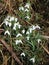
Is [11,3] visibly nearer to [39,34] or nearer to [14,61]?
[39,34]

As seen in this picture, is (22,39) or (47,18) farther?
(47,18)

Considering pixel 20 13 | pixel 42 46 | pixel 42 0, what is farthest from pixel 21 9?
pixel 42 46

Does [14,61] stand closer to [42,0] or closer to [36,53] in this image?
[36,53]

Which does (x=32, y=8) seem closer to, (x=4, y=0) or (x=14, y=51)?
(x=4, y=0)

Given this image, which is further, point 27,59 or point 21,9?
point 21,9

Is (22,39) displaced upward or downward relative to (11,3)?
downward

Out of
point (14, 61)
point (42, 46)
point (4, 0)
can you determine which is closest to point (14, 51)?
point (14, 61)

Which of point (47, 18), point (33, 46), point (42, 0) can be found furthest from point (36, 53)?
point (42, 0)

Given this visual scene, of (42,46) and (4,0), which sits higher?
(4,0)
